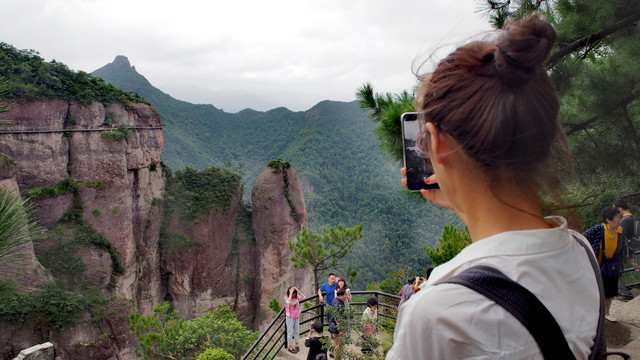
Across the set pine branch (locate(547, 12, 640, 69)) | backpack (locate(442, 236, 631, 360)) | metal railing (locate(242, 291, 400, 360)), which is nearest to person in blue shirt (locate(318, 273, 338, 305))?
metal railing (locate(242, 291, 400, 360))

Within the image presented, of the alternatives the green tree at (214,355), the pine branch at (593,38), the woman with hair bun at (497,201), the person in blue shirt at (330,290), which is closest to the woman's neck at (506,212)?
the woman with hair bun at (497,201)

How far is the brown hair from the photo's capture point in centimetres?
67

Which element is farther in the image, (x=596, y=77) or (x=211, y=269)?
(x=211, y=269)

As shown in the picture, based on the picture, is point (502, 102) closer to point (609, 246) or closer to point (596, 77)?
point (609, 246)

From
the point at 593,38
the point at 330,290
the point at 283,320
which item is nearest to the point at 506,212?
the point at 593,38

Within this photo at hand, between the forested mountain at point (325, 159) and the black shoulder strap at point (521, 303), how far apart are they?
81.3ft

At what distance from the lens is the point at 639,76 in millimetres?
3229

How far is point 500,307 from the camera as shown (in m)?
0.58

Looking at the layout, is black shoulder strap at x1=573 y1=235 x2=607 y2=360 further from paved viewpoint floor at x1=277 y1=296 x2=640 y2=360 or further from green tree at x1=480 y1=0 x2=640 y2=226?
paved viewpoint floor at x1=277 y1=296 x2=640 y2=360

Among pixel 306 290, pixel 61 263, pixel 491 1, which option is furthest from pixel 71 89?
pixel 491 1

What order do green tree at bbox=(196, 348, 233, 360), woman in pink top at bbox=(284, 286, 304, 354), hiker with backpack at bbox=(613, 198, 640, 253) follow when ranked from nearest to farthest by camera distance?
hiker with backpack at bbox=(613, 198, 640, 253) < woman in pink top at bbox=(284, 286, 304, 354) < green tree at bbox=(196, 348, 233, 360)

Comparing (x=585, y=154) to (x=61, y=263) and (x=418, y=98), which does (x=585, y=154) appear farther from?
(x=61, y=263)

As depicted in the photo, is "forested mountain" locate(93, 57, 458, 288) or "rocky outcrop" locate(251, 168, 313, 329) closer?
"rocky outcrop" locate(251, 168, 313, 329)

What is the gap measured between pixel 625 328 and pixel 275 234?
17058mm
